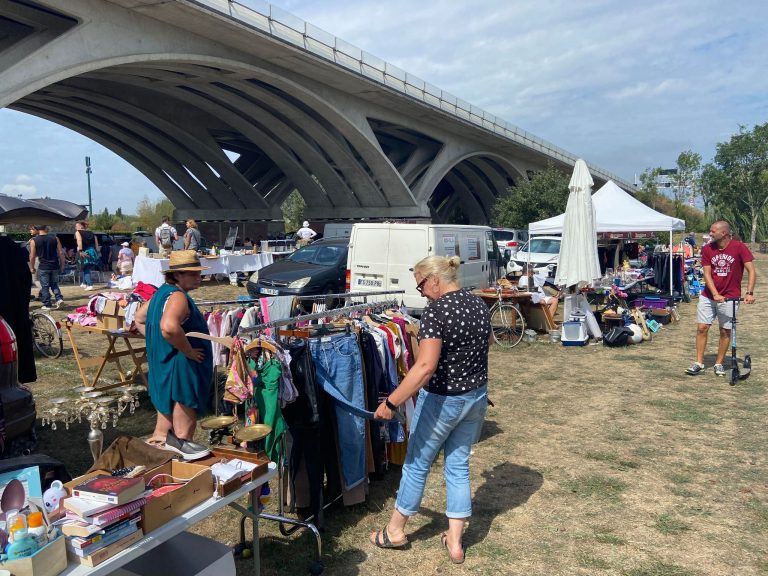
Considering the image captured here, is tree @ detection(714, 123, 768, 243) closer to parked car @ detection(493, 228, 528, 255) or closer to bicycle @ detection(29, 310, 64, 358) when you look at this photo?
parked car @ detection(493, 228, 528, 255)

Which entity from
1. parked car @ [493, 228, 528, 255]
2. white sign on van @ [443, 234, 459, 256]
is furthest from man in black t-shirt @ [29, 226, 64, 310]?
parked car @ [493, 228, 528, 255]

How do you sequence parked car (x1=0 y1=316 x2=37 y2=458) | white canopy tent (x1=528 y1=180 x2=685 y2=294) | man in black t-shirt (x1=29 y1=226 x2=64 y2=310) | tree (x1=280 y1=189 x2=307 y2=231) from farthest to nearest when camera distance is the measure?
tree (x1=280 y1=189 x2=307 y2=231) → white canopy tent (x1=528 y1=180 x2=685 y2=294) → man in black t-shirt (x1=29 y1=226 x2=64 y2=310) → parked car (x1=0 y1=316 x2=37 y2=458)

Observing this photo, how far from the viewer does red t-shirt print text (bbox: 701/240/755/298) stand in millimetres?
7000

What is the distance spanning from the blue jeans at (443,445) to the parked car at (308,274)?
8.49m

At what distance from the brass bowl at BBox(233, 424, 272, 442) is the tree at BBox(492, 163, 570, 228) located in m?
35.7

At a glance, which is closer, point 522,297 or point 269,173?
point 522,297

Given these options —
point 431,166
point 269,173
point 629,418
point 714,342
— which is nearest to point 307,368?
point 629,418

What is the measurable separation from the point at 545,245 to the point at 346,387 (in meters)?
16.2

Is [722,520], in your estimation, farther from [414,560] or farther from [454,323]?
[454,323]

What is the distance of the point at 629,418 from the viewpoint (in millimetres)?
6164

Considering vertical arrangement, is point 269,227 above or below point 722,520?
above

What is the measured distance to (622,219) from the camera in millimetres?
13891

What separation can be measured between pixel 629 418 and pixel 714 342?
16.5ft

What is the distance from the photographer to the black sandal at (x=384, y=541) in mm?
3623
